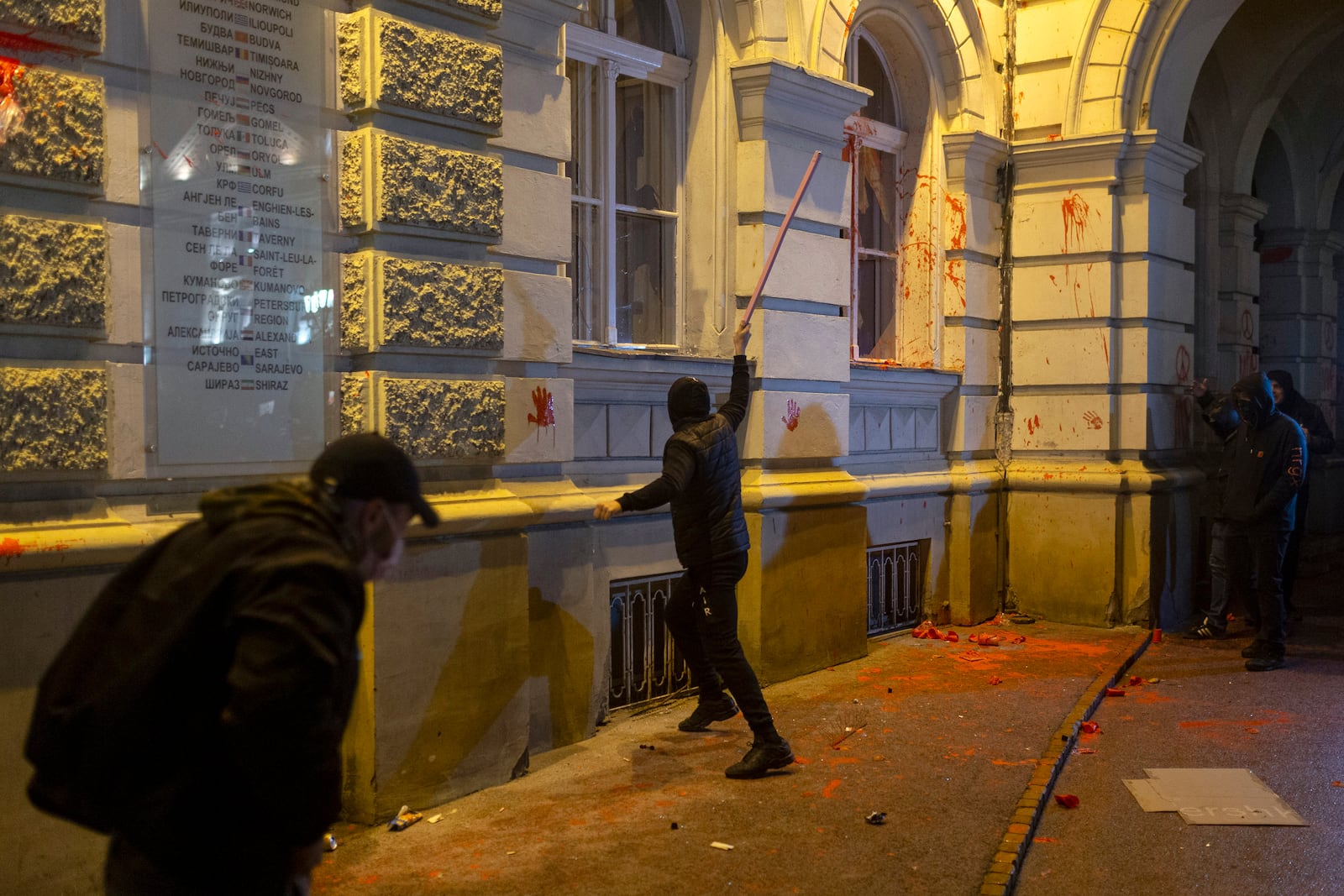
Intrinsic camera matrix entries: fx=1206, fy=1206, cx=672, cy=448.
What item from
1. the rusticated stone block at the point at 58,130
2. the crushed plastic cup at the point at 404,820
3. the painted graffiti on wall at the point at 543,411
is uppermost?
the rusticated stone block at the point at 58,130

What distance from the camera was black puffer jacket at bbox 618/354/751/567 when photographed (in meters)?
5.80

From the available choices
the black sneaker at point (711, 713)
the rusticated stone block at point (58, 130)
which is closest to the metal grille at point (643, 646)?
the black sneaker at point (711, 713)

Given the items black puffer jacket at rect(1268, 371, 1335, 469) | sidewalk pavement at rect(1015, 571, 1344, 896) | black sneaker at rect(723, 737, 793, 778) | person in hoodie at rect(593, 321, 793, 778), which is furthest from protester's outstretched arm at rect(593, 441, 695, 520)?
black puffer jacket at rect(1268, 371, 1335, 469)

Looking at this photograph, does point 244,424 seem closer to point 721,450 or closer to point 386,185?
point 386,185

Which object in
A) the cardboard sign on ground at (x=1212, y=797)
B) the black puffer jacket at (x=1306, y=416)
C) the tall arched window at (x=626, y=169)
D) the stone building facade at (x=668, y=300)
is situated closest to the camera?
the stone building facade at (x=668, y=300)

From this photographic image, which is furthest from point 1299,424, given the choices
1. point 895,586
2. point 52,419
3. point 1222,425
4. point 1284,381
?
point 52,419

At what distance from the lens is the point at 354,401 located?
5160mm

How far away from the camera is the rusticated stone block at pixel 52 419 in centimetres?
403

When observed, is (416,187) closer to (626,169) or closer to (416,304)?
(416,304)

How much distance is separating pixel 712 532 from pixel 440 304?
1709mm

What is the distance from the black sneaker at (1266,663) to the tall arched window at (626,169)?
476cm

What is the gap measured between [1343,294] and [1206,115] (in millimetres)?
6190

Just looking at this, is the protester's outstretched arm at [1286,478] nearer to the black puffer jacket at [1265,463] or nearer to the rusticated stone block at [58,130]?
the black puffer jacket at [1265,463]

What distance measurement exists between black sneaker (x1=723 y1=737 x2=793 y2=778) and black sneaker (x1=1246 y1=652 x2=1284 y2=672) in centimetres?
447
